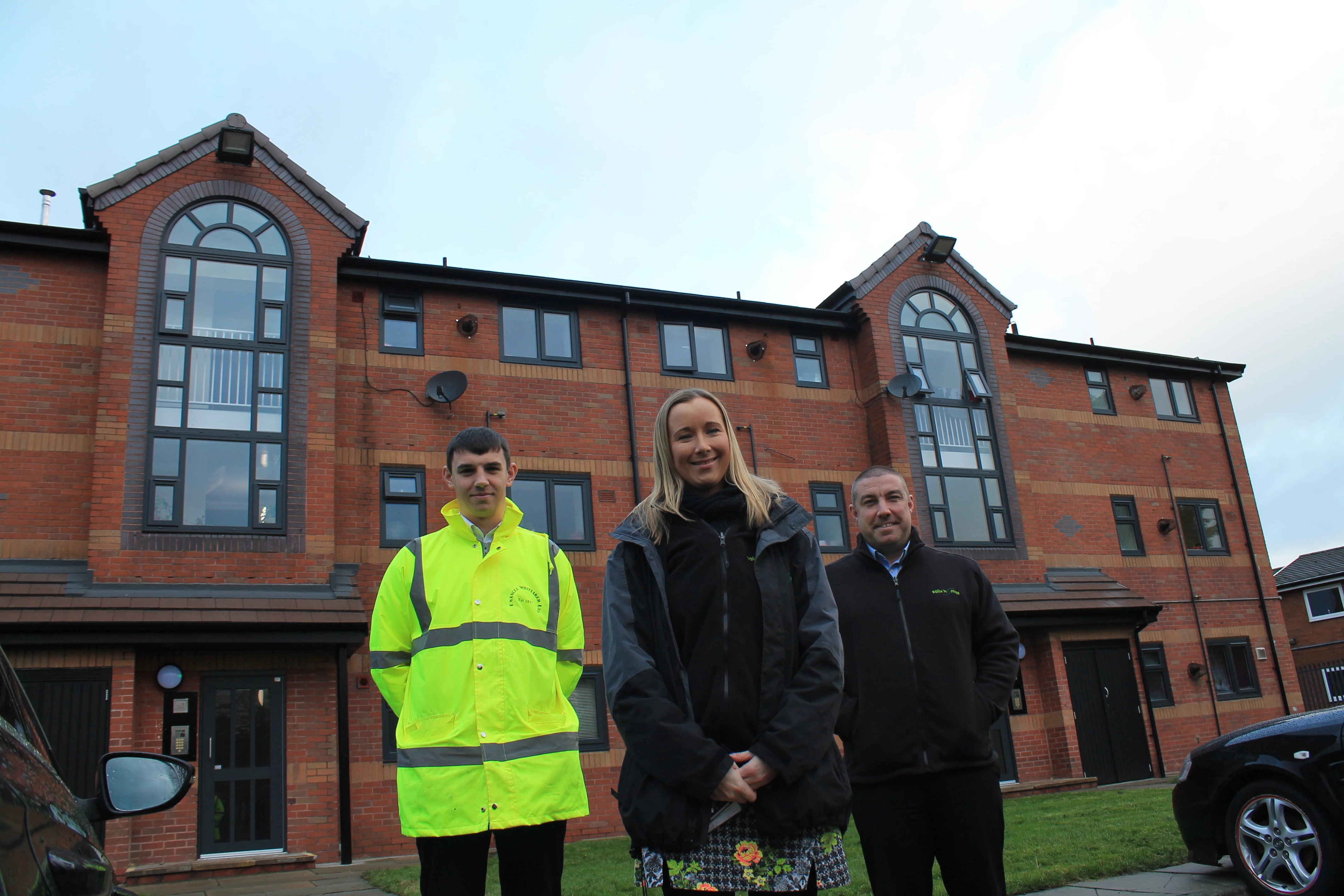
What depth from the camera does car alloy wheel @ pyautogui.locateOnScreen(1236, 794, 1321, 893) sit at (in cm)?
491

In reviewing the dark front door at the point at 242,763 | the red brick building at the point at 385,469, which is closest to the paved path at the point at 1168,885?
the red brick building at the point at 385,469

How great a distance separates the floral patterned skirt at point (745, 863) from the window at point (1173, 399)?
2089cm

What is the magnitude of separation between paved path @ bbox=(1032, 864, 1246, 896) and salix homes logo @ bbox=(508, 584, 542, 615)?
4.23 metres

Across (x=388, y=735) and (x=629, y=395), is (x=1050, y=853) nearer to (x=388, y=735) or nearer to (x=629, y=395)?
(x=388, y=735)

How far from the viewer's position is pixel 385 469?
13828mm

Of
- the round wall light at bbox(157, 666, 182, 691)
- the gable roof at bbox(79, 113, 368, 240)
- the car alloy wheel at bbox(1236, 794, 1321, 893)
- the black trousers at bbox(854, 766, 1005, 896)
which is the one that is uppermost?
the gable roof at bbox(79, 113, 368, 240)

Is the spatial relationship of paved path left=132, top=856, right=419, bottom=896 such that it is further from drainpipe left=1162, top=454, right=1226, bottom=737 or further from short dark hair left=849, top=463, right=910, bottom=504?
drainpipe left=1162, top=454, right=1226, bottom=737

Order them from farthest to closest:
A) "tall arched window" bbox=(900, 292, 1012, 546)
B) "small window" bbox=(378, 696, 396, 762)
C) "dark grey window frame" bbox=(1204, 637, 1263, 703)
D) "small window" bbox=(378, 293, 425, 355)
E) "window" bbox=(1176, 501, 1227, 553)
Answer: "window" bbox=(1176, 501, 1227, 553) < "dark grey window frame" bbox=(1204, 637, 1263, 703) < "tall arched window" bbox=(900, 292, 1012, 546) < "small window" bbox=(378, 293, 425, 355) < "small window" bbox=(378, 696, 396, 762)

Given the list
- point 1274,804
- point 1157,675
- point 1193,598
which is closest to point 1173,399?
point 1193,598

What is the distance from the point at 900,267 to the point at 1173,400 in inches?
305

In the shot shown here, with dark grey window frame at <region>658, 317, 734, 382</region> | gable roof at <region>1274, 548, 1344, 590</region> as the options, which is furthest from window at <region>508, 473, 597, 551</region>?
gable roof at <region>1274, 548, 1344, 590</region>

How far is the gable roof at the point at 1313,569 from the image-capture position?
3088cm

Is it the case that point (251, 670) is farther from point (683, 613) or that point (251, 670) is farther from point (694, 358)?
point (683, 613)

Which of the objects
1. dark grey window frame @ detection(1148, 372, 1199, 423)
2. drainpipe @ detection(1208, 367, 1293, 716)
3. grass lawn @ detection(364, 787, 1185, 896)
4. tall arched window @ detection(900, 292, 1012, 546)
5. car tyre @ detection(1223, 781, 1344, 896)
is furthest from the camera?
dark grey window frame @ detection(1148, 372, 1199, 423)
